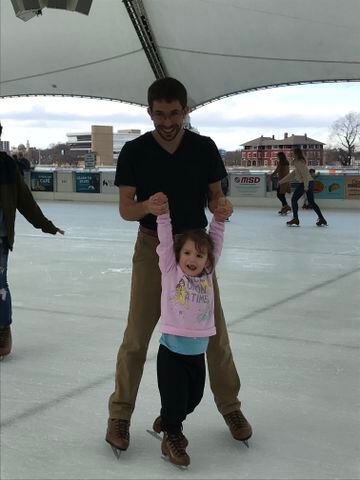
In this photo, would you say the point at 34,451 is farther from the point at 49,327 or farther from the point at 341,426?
the point at 49,327

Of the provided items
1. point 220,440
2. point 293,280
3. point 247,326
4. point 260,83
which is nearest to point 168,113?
point 220,440

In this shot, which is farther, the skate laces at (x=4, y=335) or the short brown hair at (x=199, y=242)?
the skate laces at (x=4, y=335)

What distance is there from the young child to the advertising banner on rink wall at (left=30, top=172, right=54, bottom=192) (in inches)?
842

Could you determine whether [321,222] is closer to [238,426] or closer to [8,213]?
[8,213]

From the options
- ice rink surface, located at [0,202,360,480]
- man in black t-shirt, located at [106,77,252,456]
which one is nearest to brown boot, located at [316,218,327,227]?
ice rink surface, located at [0,202,360,480]

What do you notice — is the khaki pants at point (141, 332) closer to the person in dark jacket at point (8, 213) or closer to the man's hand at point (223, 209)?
the man's hand at point (223, 209)

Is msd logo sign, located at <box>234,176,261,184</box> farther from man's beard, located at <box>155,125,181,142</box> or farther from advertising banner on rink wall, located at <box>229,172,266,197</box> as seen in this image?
man's beard, located at <box>155,125,181,142</box>

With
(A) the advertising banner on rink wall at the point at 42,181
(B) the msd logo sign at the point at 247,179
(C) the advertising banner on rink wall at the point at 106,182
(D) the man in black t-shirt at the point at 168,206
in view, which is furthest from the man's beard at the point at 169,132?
(A) the advertising banner on rink wall at the point at 42,181

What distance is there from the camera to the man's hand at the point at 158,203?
89.2 inches

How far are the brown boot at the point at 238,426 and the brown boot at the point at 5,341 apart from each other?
→ 1680 mm

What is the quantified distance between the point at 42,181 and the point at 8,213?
2027 cm

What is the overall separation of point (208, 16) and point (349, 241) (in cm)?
1113

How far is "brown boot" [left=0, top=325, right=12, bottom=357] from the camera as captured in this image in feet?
12.5

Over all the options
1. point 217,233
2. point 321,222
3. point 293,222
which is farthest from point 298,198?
point 217,233
